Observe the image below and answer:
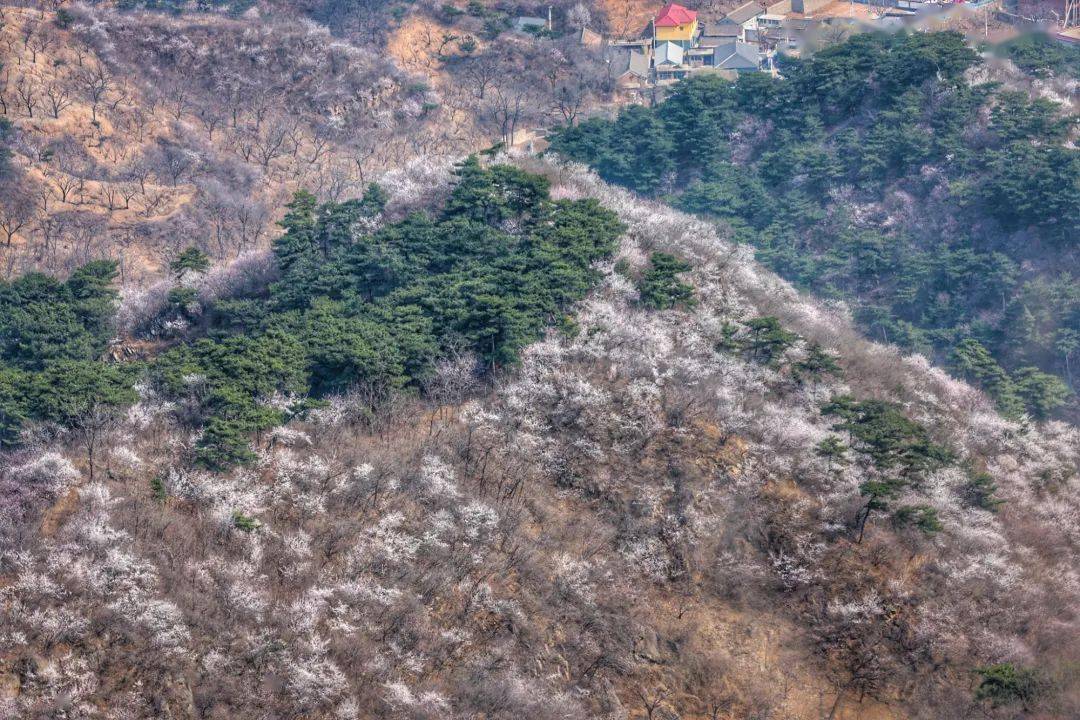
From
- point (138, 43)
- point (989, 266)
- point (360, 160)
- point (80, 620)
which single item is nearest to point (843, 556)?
point (80, 620)

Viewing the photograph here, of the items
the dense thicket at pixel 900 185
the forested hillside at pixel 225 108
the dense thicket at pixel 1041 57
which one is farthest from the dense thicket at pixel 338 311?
the dense thicket at pixel 1041 57

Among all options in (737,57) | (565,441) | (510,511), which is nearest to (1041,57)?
(737,57)

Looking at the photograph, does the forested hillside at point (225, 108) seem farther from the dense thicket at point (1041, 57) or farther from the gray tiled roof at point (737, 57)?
the dense thicket at point (1041, 57)

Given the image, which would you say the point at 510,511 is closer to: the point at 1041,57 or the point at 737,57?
the point at 1041,57

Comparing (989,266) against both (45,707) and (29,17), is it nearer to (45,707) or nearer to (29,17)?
(45,707)

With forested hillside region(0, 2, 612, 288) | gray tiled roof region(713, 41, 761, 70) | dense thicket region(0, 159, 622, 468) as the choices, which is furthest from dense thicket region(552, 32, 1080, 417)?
dense thicket region(0, 159, 622, 468)

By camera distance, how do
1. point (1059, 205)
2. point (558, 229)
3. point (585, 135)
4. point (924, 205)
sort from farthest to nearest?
1. point (585, 135)
2. point (924, 205)
3. point (1059, 205)
4. point (558, 229)
